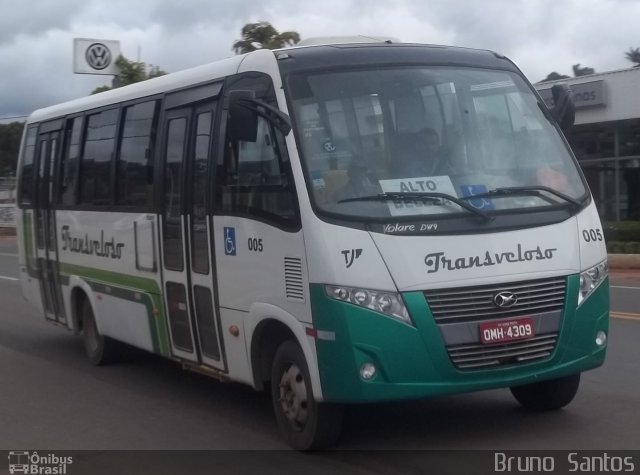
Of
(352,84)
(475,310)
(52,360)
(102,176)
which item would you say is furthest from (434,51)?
(52,360)

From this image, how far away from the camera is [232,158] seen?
26.8ft

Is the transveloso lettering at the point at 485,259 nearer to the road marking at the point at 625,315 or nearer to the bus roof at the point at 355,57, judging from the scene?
the bus roof at the point at 355,57

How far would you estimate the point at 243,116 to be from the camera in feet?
24.9

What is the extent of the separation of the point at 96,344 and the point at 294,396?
4.66 meters

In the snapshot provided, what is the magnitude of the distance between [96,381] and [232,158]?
3715 mm

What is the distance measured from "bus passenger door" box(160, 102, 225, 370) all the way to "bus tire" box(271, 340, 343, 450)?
96cm

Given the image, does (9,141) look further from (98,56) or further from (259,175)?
(259,175)

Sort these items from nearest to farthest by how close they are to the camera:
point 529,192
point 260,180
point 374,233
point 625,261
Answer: point 374,233 → point 529,192 → point 260,180 → point 625,261

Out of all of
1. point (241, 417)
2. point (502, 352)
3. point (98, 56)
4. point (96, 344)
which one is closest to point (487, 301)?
point (502, 352)

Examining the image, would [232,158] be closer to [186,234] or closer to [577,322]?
[186,234]

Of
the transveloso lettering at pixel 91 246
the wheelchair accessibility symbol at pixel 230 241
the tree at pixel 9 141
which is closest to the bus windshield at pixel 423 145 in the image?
the wheelchair accessibility symbol at pixel 230 241

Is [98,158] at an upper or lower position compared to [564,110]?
lower

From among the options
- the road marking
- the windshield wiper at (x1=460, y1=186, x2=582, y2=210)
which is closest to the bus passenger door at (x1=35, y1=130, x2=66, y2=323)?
the windshield wiper at (x1=460, y1=186, x2=582, y2=210)

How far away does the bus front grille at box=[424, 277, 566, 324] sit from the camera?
22.7ft
